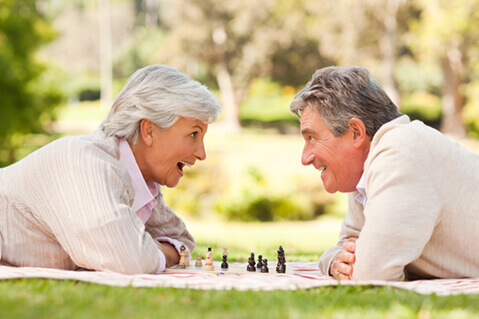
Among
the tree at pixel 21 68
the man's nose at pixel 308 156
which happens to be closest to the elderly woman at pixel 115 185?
the man's nose at pixel 308 156

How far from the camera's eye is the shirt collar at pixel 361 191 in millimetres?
4090

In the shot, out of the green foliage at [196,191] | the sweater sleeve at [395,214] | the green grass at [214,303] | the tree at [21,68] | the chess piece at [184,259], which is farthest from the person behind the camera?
the tree at [21,68]

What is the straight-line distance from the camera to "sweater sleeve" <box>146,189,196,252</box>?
4.83 m

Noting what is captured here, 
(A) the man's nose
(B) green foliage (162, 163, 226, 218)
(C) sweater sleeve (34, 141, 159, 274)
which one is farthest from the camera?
(B) green foliage (162, 163, 226, 218)

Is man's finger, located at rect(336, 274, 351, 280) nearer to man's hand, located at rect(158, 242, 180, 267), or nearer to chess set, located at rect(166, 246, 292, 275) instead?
chess set, located at rect(166, 246, 292, 275)

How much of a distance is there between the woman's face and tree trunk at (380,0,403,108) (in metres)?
27.3

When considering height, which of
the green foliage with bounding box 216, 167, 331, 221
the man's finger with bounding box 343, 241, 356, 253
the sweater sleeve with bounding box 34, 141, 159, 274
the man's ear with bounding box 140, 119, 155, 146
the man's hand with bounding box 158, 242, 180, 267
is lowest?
the green foliage with bounding box 216, 167, 331, 221

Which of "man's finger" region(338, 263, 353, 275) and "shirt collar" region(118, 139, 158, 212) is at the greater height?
"shirt collar" region(118, 139, 158, 212)

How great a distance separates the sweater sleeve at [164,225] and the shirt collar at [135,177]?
35 cm

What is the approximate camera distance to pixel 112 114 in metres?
4.46

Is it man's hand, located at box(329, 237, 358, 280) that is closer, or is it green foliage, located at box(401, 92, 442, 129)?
man's hand, located at box(329, 237, 358, 280)

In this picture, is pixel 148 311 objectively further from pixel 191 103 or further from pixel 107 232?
pixel 191 103

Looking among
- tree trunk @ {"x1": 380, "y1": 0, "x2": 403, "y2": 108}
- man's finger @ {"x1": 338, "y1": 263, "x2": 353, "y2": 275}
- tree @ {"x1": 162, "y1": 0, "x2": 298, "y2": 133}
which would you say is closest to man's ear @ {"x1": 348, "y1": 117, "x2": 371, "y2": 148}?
man's finger @ {"x1": 338, "y1": 263, "x2": 353, "y2": 275}

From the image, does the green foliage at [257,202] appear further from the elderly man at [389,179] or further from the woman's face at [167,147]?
the elderly man at [389,179]
